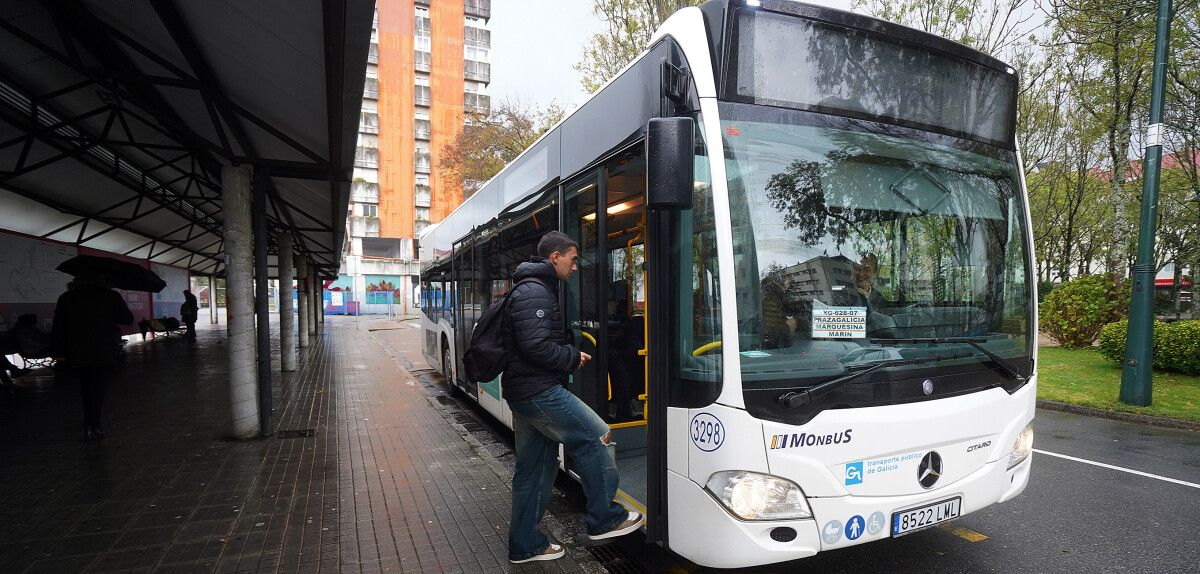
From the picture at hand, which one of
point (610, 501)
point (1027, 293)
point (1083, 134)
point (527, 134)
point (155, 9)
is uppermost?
point (527, 134)

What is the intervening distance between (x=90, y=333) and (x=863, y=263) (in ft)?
25.3

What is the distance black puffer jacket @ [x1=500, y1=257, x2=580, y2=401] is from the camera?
3.19m

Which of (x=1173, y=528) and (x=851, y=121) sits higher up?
(x=851, y=121)

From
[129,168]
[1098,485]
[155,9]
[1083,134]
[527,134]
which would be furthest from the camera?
[527,134]

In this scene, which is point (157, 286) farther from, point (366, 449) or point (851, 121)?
point (851, 121)

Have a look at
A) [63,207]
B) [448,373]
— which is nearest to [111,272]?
[448,373]

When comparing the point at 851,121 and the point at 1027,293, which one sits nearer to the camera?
the point at 851,121

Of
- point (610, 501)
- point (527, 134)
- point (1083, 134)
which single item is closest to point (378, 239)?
point (527, 134)

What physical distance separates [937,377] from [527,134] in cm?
2254

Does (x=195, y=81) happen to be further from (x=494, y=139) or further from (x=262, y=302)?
(x=494, y=139)

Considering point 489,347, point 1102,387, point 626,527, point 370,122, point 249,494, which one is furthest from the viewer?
point 370,122

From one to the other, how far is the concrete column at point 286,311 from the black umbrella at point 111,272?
270 cm

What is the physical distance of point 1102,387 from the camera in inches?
370

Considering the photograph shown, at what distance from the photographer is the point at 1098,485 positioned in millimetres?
5039
